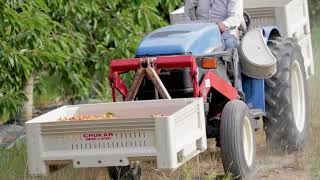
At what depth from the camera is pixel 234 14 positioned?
9.01 m

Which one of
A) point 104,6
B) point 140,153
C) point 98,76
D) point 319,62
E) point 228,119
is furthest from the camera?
point 319,62

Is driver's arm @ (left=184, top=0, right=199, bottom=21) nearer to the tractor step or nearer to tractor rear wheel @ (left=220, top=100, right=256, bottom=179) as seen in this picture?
the tractor step

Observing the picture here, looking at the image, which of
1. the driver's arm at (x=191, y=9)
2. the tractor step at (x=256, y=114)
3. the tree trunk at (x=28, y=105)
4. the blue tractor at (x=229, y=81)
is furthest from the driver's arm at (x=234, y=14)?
the tree trunk at (x=28, y=105)

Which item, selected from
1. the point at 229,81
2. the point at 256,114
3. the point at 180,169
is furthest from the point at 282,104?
the point at 180,169

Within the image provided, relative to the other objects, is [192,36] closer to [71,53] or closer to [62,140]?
[62,140]

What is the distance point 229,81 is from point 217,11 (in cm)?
81

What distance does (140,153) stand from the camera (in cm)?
708

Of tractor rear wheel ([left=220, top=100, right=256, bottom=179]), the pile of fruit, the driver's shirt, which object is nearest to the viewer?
the pile of fruit

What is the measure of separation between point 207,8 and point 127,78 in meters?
2.15

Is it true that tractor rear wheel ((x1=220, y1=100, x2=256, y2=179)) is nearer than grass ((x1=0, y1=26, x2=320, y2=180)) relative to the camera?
Yes

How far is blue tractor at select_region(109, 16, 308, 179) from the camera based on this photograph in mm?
7926

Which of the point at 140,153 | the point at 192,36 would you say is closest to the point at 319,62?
the point at 192,36

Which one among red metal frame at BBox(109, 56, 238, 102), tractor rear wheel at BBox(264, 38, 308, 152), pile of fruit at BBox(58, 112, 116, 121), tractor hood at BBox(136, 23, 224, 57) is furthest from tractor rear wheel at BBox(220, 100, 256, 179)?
tractor rear wheel at BBox(264, 38, 308, 152)

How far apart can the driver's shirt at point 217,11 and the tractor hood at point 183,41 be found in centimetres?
31
